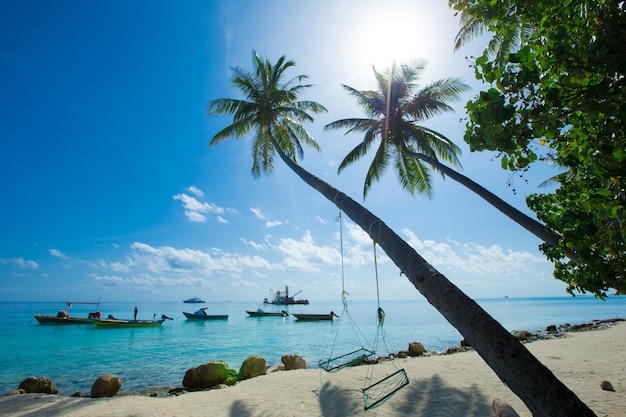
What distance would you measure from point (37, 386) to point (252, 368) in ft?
22.5

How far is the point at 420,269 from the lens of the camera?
2.87m

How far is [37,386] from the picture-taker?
966 cm

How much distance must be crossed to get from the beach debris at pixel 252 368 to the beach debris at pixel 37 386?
614cm

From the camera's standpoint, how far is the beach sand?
19.8ft

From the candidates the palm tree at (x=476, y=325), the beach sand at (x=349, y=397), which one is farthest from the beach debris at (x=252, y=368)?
the palm tree at (x=476, y=325)

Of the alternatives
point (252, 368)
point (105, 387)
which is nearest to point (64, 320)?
point (105, 387)

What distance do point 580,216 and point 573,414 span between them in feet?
7.79

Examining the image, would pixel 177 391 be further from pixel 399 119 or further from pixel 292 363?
pixel 399 119

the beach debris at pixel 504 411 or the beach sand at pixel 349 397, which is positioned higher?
the beach debris at pixel 504 411

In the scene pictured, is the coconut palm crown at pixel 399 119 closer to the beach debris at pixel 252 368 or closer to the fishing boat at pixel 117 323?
the beach debris at pixel 252 368

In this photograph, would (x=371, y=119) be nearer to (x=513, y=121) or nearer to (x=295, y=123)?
(x=295, y=123)

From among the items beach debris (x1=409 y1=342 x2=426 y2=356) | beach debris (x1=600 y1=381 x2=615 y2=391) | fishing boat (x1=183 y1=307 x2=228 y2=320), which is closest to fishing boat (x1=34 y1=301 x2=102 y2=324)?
fishing boat (x1=183 y1=307 x2=228 y2=320)

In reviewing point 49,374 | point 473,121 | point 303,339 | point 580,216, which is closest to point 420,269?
point 473,121

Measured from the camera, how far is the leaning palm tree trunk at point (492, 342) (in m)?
1.60
